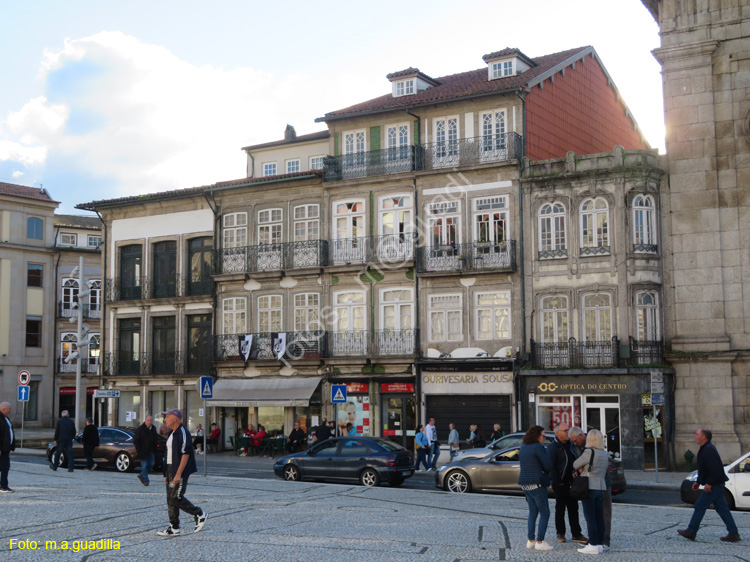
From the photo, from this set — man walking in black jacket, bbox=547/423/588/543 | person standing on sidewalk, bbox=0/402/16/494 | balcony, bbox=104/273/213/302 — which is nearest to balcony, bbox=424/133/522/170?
balcony, bbox=104/273/213/302

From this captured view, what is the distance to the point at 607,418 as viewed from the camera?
3216 centimetres

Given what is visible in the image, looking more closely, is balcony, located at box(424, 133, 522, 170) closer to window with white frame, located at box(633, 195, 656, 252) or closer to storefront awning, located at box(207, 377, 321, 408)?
window with white frame, located at box(633, 195, 656, 252)

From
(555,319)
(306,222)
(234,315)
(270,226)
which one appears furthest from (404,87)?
(555,319)

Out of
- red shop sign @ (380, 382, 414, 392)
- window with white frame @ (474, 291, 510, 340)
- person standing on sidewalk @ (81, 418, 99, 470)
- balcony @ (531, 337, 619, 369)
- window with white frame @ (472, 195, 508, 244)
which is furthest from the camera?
red shop sign @ (380, 382, 414, 392)

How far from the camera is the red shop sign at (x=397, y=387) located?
35.9 meters

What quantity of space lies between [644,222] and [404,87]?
39.7 ft

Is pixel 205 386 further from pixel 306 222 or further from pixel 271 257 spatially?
pixel 306 222

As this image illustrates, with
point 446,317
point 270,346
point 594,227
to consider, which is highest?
point 594,227

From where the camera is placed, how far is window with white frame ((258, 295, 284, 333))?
39.3 m

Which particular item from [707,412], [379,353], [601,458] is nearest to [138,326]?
[379,353]

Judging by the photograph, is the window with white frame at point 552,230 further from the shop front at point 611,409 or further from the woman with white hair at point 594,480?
the woman with white hair at point 594,480

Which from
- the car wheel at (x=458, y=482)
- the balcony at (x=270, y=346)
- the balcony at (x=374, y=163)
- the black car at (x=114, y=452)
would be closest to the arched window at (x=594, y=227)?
the balcony at (x=374, y=163)

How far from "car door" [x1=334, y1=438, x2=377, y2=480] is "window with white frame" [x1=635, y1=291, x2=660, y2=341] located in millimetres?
12602

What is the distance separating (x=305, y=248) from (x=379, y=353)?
5577mm
